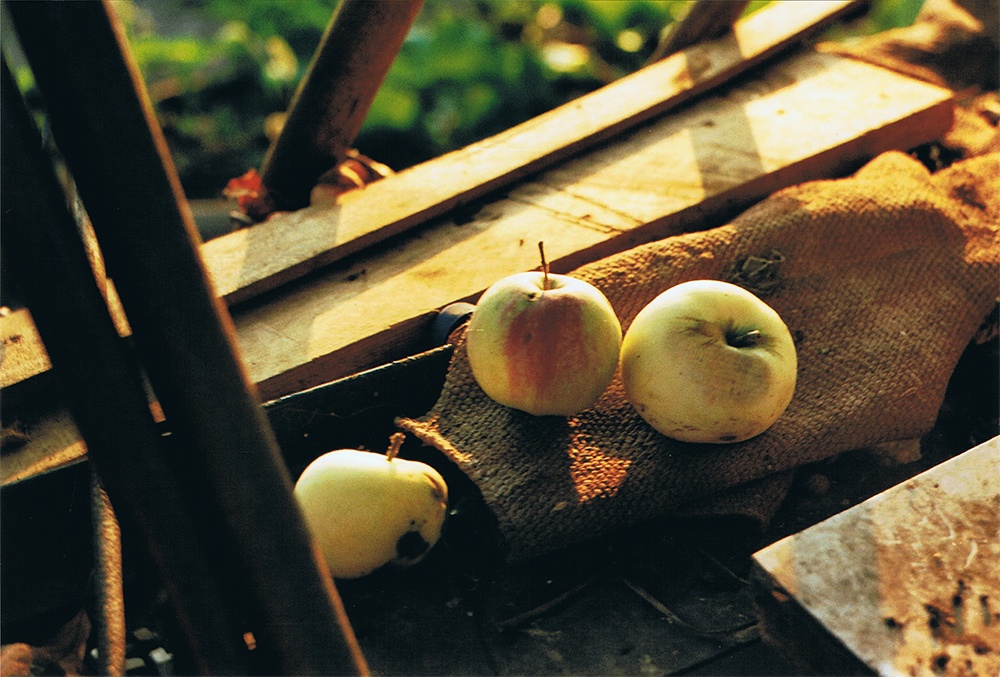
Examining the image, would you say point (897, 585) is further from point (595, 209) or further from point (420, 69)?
point (420, 69)

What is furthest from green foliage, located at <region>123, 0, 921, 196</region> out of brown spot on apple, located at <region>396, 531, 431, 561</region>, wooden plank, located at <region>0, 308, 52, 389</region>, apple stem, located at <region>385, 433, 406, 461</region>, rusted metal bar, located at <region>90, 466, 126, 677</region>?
rusted metal bar, located at <region>90, 466, 126, 677</region>

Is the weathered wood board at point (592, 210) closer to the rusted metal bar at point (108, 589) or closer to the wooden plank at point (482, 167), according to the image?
the wooden plank at point (482, 167)

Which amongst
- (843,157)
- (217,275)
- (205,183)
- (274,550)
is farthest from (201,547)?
(205,183)

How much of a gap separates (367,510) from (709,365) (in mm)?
670

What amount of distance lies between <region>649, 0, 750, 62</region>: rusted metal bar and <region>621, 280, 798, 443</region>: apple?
1.55 m

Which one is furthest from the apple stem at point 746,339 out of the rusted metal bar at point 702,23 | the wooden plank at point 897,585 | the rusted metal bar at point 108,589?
the rusted metal bar at point 702,23

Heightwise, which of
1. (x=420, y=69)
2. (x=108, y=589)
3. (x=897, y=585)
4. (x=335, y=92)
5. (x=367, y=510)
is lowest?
(x=897, y=585)

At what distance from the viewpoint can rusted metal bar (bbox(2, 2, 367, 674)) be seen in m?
1.11

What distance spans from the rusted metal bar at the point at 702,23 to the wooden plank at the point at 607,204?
9.6 inches

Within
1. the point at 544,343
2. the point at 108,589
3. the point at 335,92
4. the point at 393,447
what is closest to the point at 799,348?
the point at 544,343

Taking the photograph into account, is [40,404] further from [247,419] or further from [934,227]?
[934,227]

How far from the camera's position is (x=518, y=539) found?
67.0 inches

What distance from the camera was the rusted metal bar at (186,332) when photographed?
1.11 metres

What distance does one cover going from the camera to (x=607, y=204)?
249cm
